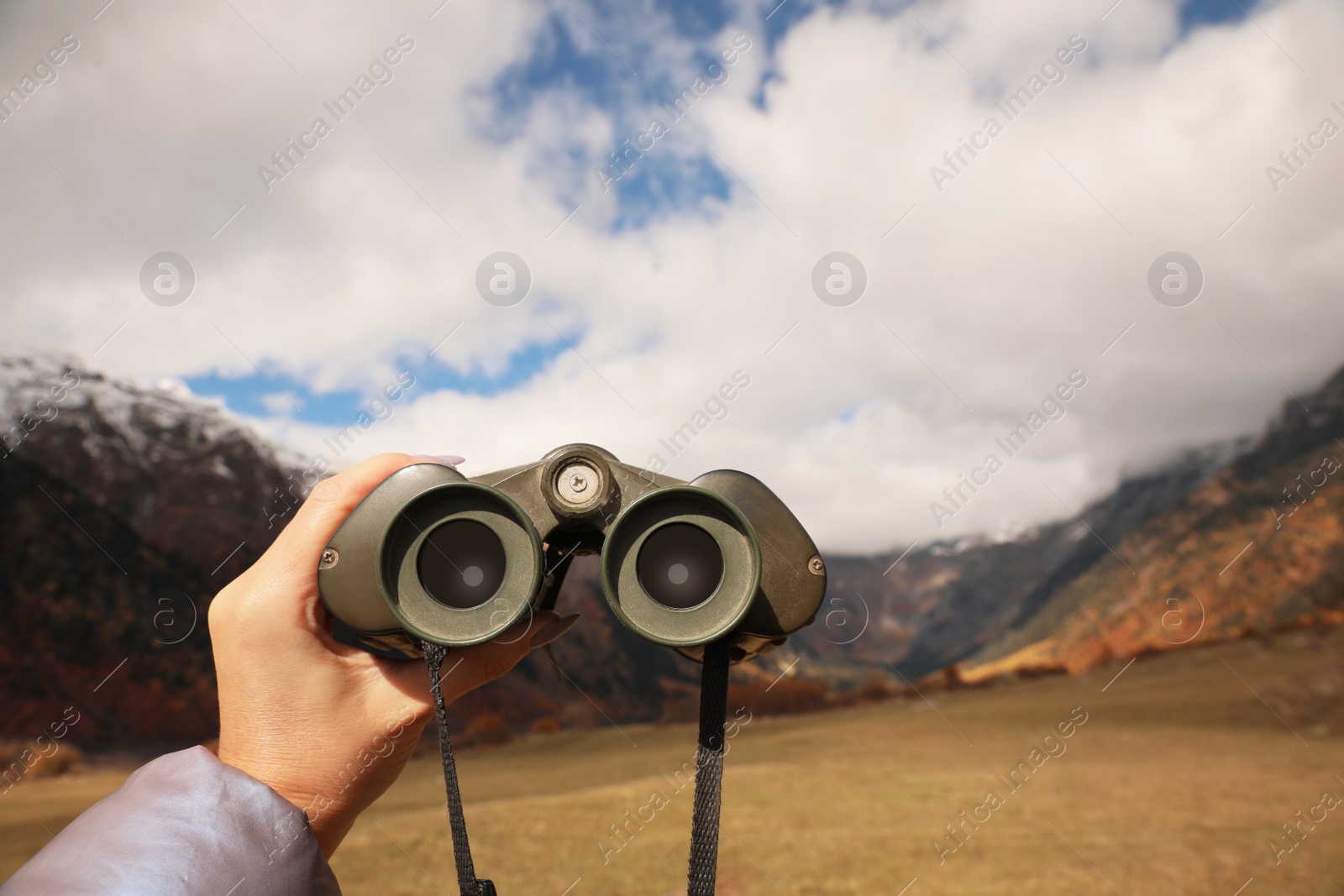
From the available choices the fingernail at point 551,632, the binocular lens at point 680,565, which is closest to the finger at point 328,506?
the fingernail at point 551,632

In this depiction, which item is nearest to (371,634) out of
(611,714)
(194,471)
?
(611,714)

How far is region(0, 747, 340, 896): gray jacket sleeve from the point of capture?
1007mm

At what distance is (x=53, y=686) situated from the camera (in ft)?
65.0

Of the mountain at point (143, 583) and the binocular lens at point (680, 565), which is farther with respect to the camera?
the mountain at point (143, 583)

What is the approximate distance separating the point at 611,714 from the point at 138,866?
22688mm

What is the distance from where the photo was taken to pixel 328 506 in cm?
160

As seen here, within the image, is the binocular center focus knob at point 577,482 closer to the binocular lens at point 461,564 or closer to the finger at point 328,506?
the binocular lens at point 461,564

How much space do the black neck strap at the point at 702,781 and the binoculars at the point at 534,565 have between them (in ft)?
0.19

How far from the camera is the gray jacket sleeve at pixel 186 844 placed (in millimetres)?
1007

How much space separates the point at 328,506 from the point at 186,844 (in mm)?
702

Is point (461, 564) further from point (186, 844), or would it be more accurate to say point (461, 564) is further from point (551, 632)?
point (186, 844)

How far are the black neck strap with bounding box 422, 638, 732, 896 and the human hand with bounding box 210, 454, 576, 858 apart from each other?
0.15 meters

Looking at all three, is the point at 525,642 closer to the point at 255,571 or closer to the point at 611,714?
the point at 255,571

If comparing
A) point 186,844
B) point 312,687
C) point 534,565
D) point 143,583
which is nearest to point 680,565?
point 534,565
